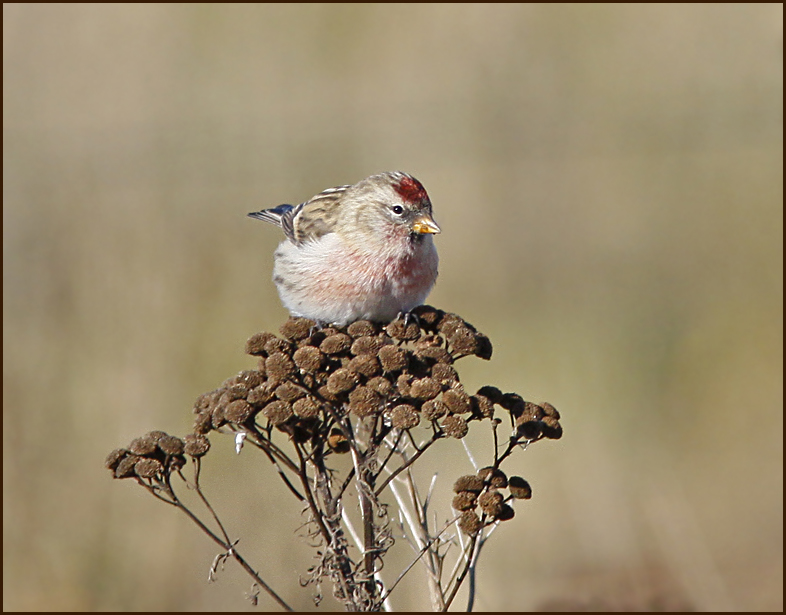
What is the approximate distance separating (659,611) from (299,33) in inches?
235

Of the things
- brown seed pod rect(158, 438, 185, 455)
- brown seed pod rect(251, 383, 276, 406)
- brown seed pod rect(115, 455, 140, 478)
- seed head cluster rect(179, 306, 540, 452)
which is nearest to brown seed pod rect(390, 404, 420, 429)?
seed head cluster rect(179, 306, 540, 452)

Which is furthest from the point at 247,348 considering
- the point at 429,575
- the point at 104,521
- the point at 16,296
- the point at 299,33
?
the point at 299,33

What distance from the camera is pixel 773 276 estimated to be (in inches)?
297

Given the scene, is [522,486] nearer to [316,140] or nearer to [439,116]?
[316,140]

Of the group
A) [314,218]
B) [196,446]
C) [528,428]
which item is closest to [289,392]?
[196,446]

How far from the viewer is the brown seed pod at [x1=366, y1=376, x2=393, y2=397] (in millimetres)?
2342

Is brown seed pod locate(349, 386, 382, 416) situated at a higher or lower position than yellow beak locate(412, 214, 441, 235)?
lower

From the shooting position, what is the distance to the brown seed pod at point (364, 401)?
7.62 feet

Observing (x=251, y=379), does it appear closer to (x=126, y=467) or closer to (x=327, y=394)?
(x=327, y=394)

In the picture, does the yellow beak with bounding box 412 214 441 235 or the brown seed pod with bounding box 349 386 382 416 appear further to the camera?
the yellow beak with bounding box 412 214 441 235

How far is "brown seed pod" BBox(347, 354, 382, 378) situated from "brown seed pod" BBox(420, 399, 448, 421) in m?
0.16

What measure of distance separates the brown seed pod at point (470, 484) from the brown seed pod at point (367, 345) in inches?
15.5

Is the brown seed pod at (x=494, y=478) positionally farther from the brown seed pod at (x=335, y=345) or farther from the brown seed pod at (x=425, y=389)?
the brown seed pod at (x=335, y=345)

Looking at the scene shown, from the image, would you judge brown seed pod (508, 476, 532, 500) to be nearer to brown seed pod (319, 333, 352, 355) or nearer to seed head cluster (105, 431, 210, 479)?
brown seed pod (319, 333, 352, 355)
